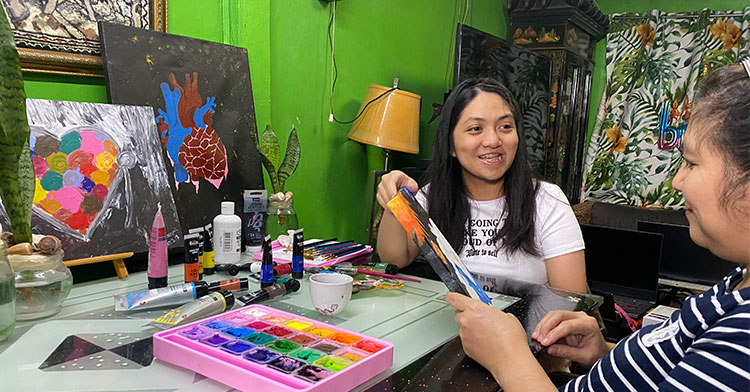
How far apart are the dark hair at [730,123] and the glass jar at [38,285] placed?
106 cm

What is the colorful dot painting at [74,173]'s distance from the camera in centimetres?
117

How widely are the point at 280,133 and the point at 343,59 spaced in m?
0.53

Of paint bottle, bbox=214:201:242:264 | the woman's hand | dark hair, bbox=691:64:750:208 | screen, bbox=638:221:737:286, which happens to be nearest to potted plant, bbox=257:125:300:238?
paint bottle, bbox=214:201:242:264

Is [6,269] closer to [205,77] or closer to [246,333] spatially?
[246,333]

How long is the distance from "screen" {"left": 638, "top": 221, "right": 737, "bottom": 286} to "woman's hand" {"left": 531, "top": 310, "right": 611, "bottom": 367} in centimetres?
193

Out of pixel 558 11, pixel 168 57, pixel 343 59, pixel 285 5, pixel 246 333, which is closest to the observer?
pixel 246 333

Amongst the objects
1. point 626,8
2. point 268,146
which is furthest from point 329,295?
point 626,8

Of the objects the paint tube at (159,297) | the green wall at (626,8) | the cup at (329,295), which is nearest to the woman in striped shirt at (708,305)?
the cup at (329,295)

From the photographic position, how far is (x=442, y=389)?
2.42 feet

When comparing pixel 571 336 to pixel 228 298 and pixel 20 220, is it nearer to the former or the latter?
pixel 228 298

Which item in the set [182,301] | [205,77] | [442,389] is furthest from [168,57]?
[442,389]

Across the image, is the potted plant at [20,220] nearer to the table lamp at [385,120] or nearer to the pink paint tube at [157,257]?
the pink paint tube at [157,257]

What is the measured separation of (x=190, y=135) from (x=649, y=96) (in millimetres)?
3576

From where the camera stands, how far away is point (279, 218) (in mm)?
1700
